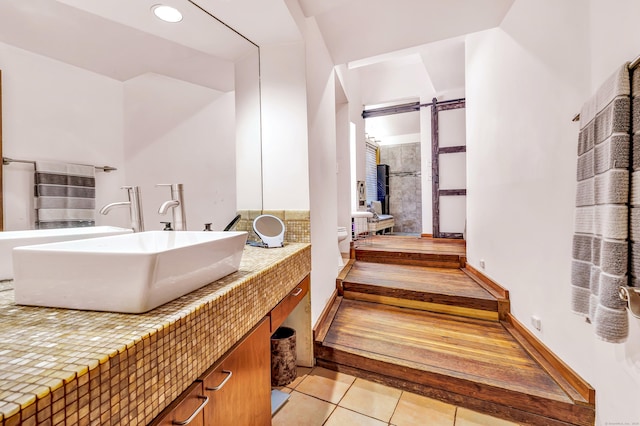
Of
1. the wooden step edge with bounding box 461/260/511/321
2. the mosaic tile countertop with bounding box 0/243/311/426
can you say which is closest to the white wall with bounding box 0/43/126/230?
the mosaic tile countertop with bounding box 0/243/311/426

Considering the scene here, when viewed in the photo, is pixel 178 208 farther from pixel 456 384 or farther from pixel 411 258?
pixel 411 258

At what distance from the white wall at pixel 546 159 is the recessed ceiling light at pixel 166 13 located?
198 centimetres

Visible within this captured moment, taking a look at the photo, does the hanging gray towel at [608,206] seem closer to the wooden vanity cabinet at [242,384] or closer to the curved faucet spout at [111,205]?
the wooden vanity cabinet at [242,384]

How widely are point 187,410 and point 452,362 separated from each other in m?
1.62

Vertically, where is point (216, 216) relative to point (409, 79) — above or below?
below

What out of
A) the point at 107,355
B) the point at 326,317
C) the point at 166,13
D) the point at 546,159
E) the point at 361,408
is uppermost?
the point at 166,13

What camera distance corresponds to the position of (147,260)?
601mm

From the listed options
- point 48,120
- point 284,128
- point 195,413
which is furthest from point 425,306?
point 48,120

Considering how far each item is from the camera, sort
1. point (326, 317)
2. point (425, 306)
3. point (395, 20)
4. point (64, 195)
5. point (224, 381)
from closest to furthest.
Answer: point (224, 381) → point (64, 195) → point (395, 20) → point (326, 317) → point (425, 306)

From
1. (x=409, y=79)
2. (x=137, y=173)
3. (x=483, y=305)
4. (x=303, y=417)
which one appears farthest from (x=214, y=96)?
(x=409, y=79)

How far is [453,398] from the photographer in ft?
5.10

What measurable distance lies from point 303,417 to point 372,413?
380 mm

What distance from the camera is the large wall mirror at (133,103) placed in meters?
0.91

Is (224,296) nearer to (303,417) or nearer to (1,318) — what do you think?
(1,318)
